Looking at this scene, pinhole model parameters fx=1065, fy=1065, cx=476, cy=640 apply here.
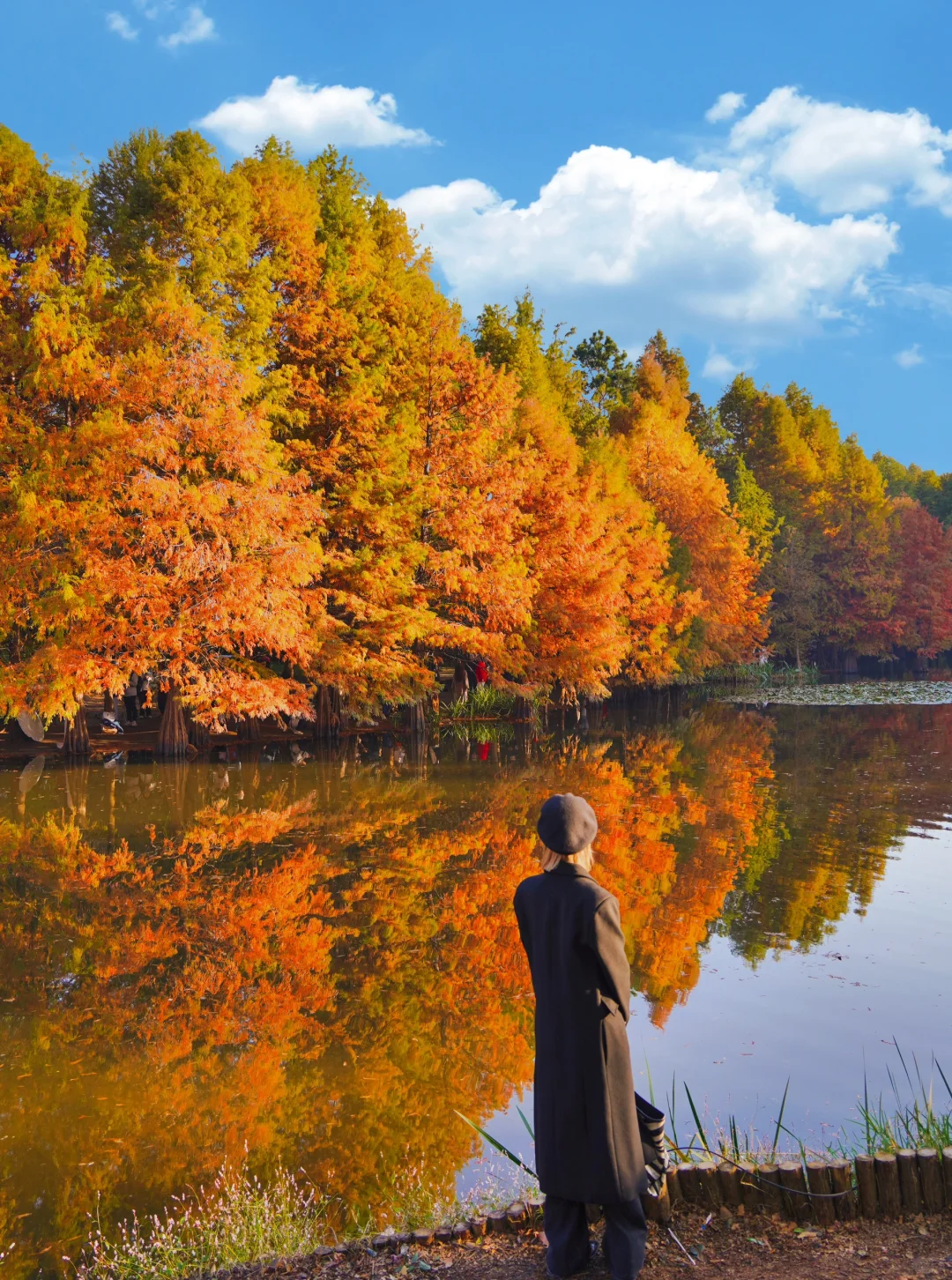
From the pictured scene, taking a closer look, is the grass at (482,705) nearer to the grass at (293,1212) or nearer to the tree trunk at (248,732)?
the tree trunk at (248,732)

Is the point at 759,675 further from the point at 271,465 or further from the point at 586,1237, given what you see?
the point at 586,1237

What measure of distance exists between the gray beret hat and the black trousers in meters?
1.37

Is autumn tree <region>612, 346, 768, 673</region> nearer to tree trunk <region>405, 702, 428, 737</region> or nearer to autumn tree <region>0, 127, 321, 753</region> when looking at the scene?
tree trunk <region>405, 702, 428, 737</region>

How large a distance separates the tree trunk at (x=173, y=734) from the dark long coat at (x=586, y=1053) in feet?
70.2

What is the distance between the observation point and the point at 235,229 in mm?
23422

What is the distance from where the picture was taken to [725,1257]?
4.27 m

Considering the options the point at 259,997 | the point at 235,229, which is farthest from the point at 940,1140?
the point at 235,229

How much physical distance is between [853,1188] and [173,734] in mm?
21716

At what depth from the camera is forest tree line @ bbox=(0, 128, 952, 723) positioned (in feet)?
68.0

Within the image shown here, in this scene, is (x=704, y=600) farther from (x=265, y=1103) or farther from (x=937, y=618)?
(x=265, y=1103)

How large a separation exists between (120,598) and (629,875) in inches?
524

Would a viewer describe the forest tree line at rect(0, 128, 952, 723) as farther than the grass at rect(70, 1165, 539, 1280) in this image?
Yes

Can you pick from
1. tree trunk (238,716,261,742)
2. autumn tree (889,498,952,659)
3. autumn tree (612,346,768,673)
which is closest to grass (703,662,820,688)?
autumn tree (889,498,952,659)

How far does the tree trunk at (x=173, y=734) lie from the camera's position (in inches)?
964
